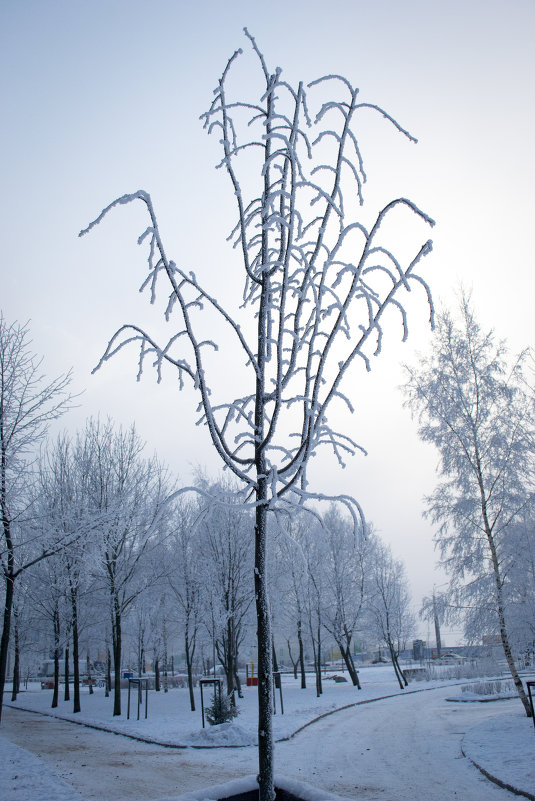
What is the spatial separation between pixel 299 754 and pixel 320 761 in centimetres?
77

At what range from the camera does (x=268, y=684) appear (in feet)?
10.6

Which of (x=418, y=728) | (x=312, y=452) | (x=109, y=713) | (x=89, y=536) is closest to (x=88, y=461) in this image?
(x=109, y=713)

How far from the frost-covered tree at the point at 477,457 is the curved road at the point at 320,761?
3.07m

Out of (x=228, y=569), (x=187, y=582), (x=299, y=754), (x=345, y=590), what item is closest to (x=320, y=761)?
(x=299, y=754)

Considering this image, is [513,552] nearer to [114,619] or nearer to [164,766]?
[164,766]

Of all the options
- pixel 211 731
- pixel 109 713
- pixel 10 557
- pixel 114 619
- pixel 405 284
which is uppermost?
pixel 405 284

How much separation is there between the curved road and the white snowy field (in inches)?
0.8

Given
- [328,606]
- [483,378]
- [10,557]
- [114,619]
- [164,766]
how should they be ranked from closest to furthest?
[164,766]
[10,557]
[483,378]
[114,619]
[328,606]

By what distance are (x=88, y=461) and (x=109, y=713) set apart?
8.67m

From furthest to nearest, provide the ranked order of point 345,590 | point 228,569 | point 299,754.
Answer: point 345,590 < point 228,569 < point 299,754

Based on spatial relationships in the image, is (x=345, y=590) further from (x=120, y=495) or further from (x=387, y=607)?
(x=120, y=495)

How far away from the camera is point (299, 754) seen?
981 cm

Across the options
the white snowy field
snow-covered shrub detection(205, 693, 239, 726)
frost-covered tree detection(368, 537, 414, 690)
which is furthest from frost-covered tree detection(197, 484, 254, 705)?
frost-covered tree detection(368, 537, 414, 690)

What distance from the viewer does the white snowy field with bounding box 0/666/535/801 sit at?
7105 mm
